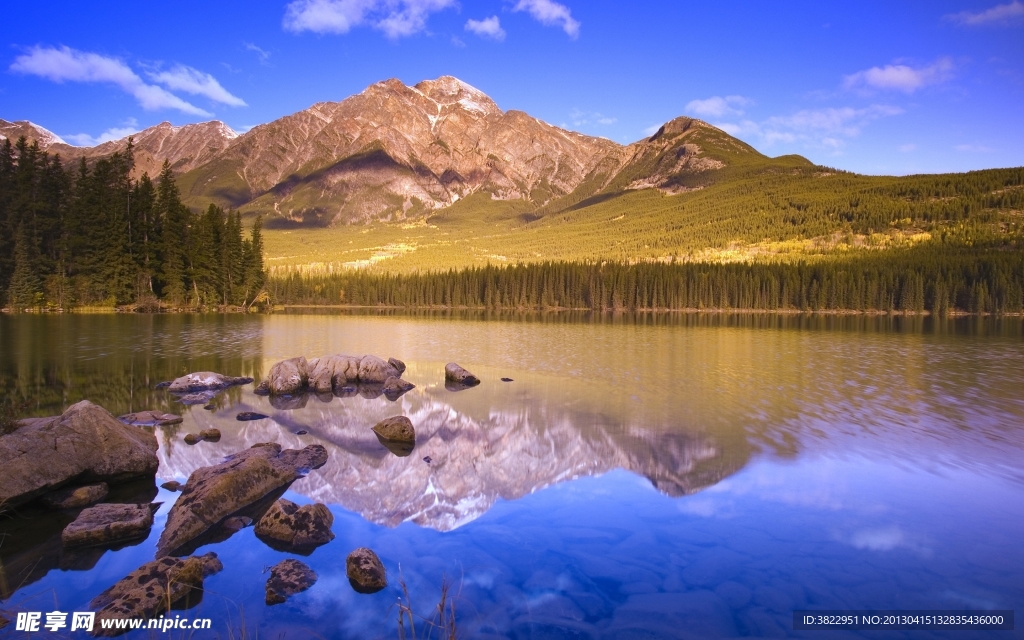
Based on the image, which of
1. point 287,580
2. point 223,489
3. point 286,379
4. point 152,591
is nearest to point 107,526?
point 223,489

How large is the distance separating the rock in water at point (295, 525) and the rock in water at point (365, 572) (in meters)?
1.30

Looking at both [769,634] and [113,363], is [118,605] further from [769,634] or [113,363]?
[113,363]

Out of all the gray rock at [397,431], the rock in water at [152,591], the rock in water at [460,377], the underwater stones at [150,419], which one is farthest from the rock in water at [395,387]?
the rock in water at [152,591]

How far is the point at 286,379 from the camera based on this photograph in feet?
73.8

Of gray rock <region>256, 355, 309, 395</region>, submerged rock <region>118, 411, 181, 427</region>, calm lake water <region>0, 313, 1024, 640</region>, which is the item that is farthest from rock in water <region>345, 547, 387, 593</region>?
gray rock <region>256, 355, 309, 395</region>

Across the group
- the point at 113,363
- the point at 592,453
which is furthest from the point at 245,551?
the point at 113,363

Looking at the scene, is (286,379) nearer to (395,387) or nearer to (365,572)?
(395,387)

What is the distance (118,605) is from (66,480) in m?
5.52

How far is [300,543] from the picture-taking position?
8.80 m

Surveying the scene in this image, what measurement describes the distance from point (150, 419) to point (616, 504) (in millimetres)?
14081

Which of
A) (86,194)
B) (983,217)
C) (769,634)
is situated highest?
(983,217)

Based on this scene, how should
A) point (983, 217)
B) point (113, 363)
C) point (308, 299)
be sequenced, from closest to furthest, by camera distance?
point (113, 363)
point (308, 299)
point (983, 217)

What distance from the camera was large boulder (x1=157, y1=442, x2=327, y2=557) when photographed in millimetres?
8930

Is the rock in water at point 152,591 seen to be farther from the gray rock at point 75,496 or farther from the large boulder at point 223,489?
the gray rock at point 75,496
